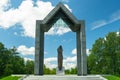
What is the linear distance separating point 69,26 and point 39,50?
4.34 meters

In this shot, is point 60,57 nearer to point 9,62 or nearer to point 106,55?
point 106,55

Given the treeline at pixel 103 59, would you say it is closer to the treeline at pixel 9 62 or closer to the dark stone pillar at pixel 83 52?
the treeline at pixel 9 62

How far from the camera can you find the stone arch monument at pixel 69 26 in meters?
26.8

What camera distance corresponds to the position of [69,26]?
28891mm

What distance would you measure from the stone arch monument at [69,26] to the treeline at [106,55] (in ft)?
47.3

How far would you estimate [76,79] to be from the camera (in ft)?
72.4

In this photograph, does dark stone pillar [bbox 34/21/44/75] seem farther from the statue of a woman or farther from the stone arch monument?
the statue of a woman

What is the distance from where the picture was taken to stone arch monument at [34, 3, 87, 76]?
2681 centimetres

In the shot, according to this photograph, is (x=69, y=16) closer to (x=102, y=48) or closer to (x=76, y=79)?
(x=76, y=79)

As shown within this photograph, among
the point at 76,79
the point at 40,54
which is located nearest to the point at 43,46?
the point at 40,54

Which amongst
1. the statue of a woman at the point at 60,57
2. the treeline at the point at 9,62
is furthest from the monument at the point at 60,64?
the treeline at the point at 9,62

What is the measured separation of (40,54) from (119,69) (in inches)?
745

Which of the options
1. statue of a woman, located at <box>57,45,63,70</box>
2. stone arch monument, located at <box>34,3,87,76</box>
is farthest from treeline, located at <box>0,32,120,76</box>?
statue of a woman, located at <box>57,45,63,70</box>

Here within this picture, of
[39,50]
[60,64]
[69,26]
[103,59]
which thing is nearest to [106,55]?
[103,59]
